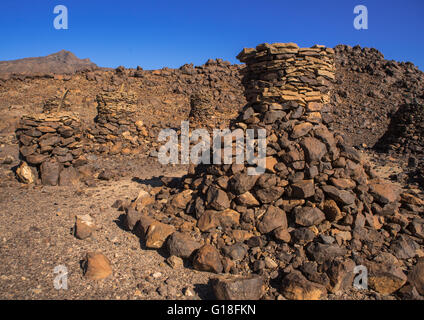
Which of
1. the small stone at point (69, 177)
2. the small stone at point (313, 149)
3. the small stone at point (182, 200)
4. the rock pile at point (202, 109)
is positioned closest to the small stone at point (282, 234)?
the small stone at point (313, 149)

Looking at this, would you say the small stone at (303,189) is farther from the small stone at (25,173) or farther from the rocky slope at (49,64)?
the rocky slope at (49,64)

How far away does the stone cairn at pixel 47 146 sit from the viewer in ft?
20.9

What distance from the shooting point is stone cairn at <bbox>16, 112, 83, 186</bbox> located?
20.9 ft

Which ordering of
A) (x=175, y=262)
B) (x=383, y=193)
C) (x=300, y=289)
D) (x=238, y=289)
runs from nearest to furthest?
(x=238, y=289)
(x=300, y=289)
(x=175, y=262)
(x=383, y=193)

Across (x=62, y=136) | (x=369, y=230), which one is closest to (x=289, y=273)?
(x=369, y=230)

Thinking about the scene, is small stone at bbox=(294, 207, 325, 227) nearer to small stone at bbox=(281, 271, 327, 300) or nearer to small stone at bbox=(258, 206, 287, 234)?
small stone at bbox=(258, 206, 287, 234)

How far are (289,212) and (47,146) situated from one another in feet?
21.2

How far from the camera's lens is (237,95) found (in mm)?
21000

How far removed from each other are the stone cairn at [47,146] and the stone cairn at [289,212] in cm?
305

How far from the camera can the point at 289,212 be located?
405 centimetres

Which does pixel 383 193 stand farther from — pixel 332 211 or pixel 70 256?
pixel 70 256

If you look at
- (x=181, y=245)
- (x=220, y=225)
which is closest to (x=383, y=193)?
(x=220, y=225)

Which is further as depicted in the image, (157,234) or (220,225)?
(220,225)

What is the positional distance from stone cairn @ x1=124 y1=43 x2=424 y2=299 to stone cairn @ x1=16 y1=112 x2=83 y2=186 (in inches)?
120
